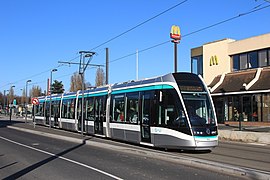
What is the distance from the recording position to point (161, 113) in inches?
582

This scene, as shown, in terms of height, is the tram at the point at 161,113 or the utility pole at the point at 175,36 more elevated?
the utility pole at the point at 175,36

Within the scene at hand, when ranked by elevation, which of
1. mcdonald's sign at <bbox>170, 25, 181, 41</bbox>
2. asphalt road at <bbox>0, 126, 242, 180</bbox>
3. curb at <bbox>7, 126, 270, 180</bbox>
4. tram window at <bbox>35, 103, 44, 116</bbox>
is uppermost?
mcdonald's sign at <bbox>170, 25, 181, 41</bbox>

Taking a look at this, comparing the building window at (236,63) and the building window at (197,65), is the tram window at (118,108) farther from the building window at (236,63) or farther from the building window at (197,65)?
the building window at (197,65)

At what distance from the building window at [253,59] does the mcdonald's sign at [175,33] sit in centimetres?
952

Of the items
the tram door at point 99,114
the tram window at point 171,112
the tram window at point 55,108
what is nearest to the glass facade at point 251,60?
the tram window at point 55,108

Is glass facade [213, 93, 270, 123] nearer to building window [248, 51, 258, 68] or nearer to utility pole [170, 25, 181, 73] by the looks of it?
building window [248, 51, 258, 68]

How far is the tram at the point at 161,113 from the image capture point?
1366 cm

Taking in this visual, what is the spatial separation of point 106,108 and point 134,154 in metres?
6.50

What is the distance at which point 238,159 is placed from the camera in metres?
12.6

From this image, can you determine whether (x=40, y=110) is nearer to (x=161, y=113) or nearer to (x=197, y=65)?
(x=197, y=65)

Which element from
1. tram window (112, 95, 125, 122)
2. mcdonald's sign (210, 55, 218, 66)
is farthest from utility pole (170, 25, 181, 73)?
mcdonald's sign (210, 55, 218, 66)

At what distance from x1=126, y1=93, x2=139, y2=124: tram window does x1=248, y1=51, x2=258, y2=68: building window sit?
71.0ft

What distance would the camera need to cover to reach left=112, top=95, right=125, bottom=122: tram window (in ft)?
60.0

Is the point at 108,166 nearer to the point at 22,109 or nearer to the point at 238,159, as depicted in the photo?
the point at 238,159
